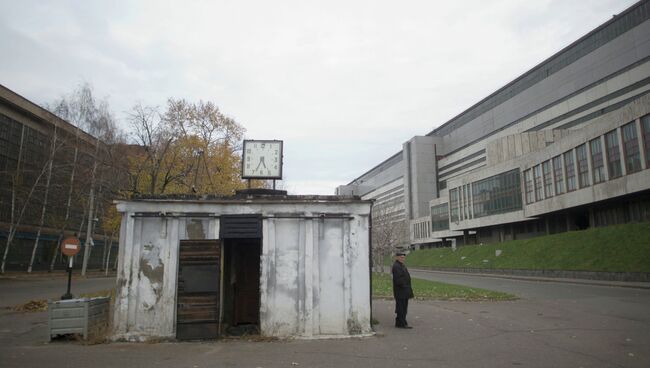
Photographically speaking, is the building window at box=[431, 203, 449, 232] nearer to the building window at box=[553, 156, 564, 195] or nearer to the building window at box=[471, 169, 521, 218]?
the building window at box=[471, 169, 521, 218]

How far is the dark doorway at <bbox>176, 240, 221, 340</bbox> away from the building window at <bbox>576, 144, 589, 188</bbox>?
44668 millimetres

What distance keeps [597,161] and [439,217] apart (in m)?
47.4

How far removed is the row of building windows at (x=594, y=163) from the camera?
36000 millimetres

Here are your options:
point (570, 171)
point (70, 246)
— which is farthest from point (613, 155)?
point (70, 246)

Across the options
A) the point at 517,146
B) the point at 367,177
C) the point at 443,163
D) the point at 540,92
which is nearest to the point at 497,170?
the point at 517,146

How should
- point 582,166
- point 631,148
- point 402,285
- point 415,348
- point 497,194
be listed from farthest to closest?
point 497,194
point 582,166
point 631,148
point 402,285
point 415,348

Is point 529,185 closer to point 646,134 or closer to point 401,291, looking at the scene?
point 646,134

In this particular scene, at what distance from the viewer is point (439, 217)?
8844cm

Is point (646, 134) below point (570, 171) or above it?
above

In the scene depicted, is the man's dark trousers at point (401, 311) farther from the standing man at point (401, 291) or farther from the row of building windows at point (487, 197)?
the row of building windows at point (487, 197)

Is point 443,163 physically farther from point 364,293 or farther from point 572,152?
point 364,293

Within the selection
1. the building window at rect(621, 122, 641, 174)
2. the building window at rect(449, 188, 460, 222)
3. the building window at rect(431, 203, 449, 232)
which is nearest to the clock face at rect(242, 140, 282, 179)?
the building window at rect(621, 122, 641, 174)

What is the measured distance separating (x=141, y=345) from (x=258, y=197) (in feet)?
12.9

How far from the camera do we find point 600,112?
62.6 m
